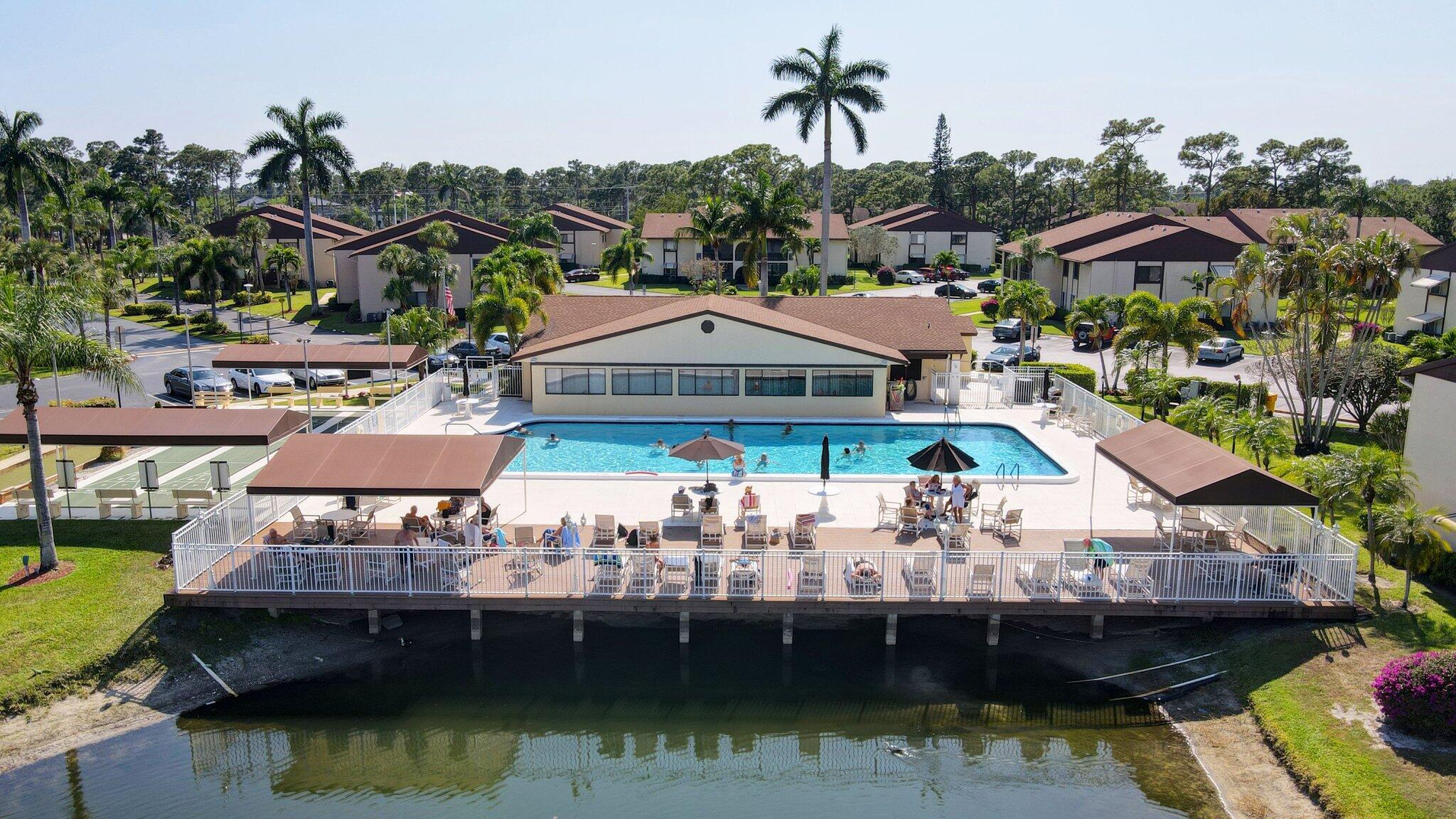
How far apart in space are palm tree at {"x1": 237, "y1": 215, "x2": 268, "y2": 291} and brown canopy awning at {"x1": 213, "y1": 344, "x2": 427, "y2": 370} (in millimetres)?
37212

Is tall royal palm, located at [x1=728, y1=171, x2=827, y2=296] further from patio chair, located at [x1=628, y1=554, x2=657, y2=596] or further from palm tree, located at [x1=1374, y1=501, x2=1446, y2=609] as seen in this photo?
palm tree, located at [x1=1374, y1=501, x2=1446, y2=609]

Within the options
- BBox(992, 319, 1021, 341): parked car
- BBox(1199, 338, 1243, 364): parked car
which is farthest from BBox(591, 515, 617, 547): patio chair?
BBox(992, 319, 1021, 341): parked car

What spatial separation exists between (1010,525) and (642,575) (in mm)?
8805

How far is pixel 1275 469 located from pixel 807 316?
63.4ft

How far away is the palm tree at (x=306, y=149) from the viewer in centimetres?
6512

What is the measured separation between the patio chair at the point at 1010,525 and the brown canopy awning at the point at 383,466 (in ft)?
36.0

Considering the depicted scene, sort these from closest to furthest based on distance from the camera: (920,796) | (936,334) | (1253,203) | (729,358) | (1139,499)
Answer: (920,796), (1139,499), (729,358), (936,334), (1253,203)

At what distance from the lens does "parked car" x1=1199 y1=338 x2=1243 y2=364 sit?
51406mm

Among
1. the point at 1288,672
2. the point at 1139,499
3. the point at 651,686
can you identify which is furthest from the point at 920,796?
the point at 1139,499

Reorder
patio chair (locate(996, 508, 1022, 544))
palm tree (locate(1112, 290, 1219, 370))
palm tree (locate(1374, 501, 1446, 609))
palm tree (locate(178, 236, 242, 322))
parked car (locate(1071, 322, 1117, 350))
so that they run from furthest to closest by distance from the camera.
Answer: palm tree (locate(178, 236, 242, 322)), parked car (locate(1071, 322, 1117, 350)), palm tree (locate(1112, 290, 1219, 370)), patio chair (locate(996, 508, 1022, 544)), palm tree (locate(1374, 501, 1446, 609))

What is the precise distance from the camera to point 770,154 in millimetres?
117125

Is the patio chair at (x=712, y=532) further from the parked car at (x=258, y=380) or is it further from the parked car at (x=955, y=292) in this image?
the parked car at (x=955, y=292)

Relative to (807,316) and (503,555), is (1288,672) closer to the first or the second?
(503,555)

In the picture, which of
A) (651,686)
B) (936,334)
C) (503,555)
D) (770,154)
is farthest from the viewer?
(770,154)
